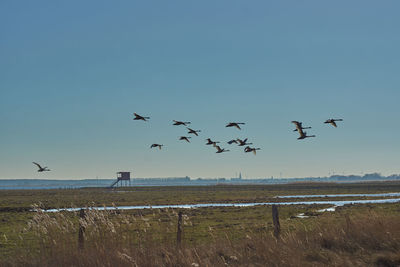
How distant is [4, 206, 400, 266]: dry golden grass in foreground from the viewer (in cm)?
1049

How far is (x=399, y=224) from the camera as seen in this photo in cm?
1235

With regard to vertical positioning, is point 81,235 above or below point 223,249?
above

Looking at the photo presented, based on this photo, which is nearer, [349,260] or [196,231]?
[349,260]

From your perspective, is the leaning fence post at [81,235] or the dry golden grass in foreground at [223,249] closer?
the dry golden grass in foreground at [223,249]

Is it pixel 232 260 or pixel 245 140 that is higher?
pixel 245 140

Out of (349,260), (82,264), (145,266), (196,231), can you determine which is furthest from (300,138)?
(196,231)

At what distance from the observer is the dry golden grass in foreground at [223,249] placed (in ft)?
34.4

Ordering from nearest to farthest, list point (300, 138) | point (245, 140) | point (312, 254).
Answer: point (312, 254)
point (300, 138)
point (245, 140)

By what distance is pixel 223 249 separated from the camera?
40.7 feet

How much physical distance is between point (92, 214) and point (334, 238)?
7025 millimetres

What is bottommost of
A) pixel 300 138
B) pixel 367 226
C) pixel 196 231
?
pixel 196 231

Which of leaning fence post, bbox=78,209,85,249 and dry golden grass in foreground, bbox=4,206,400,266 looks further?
leaning fence post, bbox=78,209,85,249

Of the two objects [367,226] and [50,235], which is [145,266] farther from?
[367,226]

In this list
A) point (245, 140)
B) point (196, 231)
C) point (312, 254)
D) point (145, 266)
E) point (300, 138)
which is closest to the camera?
point (145, 266)
